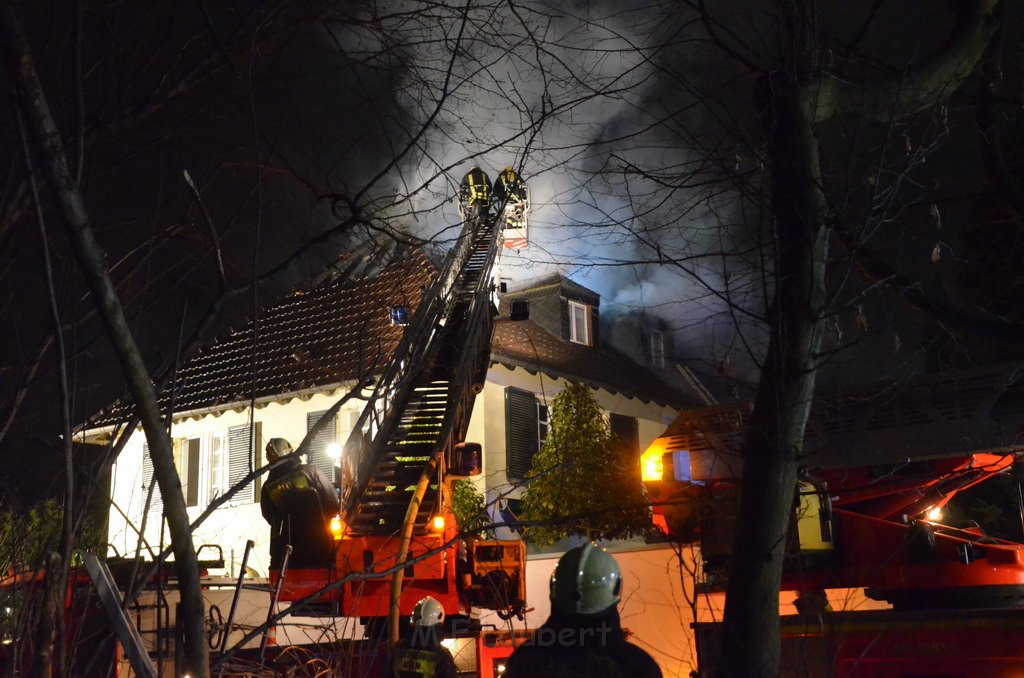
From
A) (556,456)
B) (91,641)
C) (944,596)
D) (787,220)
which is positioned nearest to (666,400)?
(556,456)

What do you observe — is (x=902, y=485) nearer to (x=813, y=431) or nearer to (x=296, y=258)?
(x=813, y=431)

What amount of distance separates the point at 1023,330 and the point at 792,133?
80.8 inches

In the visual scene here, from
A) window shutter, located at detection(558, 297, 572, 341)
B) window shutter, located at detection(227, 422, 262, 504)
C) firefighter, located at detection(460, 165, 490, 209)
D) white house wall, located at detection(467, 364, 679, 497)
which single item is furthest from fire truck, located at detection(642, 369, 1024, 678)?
window shutter, located at detection(558, 297, 572, 341)

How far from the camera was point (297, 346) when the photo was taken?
19844 millimetres

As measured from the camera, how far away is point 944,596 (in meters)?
8.94

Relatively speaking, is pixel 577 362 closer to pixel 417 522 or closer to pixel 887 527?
pixel 417 522

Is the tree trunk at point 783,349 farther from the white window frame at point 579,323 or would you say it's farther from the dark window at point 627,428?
the white window frame at point 579,323

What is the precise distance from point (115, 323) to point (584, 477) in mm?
14870

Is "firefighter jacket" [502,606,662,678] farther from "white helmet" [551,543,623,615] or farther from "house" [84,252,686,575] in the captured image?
"house" [84,252,686,575]

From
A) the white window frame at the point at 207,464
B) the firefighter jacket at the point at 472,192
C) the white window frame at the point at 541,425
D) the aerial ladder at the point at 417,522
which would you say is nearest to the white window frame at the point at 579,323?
the white window frame at the point at 541,425

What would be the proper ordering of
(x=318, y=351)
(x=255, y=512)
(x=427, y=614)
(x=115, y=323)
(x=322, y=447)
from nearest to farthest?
(x=115, y=323)
(x=427, y=614)
(x=322, y=447)
(x=255, y=512)
(x=318, y=351)

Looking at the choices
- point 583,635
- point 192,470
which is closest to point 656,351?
point 192,470

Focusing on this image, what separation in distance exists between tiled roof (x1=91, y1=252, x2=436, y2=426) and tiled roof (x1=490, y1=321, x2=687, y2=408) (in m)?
2.43

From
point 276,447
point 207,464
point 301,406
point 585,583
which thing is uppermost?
point 301,406
